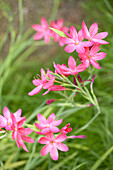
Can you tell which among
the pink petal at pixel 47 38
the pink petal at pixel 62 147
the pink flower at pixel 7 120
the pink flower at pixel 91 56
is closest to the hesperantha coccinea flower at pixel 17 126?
the pink flower at pixel 7 120

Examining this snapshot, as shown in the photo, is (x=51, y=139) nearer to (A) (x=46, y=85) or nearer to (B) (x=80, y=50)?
(A) (x=46, y=85)

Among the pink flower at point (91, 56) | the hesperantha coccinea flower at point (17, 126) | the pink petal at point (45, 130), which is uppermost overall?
the pink flower at point (91, 56)

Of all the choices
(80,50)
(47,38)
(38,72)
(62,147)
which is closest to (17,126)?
(62,147)

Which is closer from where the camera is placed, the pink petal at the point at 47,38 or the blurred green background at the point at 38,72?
the blurred green background at the point at 38,72

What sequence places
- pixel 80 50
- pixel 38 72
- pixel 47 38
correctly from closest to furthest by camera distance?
pixel 80 50 < pixel 47 38 < pixel 38 72

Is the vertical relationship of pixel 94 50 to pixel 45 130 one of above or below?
above

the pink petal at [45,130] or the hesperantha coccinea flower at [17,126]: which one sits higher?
the hesperantha coccinea flower at [17,126]

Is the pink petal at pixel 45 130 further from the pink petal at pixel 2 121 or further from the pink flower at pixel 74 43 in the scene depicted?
the pink flower at pixel 74 43

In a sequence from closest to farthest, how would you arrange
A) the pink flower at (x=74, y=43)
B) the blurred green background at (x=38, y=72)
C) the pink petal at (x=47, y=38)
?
the pink flower at (x=74, y=43), the blurred green background at (x=38, y=72), the pink petal at (x=47, y=38)

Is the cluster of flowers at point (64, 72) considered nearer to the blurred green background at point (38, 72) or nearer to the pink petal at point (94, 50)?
the pink petal at point (94, 50)

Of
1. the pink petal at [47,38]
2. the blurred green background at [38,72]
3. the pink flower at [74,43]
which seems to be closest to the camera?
the pink flower at [74,43]
